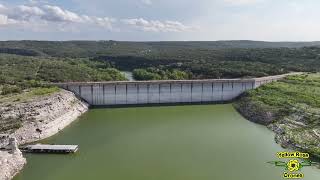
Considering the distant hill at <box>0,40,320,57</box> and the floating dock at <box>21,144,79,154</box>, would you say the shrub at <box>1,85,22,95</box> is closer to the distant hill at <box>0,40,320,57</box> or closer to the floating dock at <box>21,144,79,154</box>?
the floating dock at <box>21,144,79,154</box>

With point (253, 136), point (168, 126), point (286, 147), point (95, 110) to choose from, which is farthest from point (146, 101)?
point (286, 147)

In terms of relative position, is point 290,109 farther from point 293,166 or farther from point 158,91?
point 158,91

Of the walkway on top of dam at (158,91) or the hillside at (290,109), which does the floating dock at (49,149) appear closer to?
the hillside at (290,109)

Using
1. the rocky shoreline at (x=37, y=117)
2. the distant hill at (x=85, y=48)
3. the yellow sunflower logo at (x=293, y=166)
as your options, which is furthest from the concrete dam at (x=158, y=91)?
the distant hill at (x=85, y=48)

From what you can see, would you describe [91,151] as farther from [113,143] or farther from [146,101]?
[146,101]

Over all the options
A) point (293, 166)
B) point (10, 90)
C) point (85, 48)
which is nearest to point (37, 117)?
point (10, 90)
